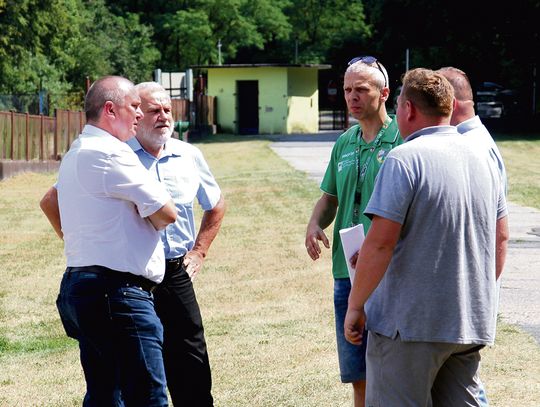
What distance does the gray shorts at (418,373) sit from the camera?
4215mm

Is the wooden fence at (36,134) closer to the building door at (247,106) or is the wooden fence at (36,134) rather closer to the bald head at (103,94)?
the bald head at (103,94)

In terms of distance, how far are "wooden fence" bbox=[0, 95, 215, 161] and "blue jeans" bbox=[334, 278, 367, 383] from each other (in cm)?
2047

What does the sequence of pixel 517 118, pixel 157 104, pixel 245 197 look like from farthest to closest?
pixel 517 118, pixel 245 197, pixel 157 104

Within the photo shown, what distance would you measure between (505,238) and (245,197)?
16722 millimetres

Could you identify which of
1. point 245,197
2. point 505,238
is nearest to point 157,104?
point 505,238

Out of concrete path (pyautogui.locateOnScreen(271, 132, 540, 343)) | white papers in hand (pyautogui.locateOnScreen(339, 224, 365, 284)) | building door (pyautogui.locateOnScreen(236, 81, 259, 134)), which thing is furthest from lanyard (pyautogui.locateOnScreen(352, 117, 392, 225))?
building door (pyautogui.locateOnScreen(236, 81, 259, 134))

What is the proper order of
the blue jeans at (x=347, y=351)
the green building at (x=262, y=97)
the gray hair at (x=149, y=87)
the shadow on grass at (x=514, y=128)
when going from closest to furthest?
the blue jeans at (x=347, y=351), the gray hair at (x=149, y=87), the shadow on grass at (x=514, y=128), the green building at (x=262, y=97)

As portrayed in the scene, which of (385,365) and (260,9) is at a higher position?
(260,9)

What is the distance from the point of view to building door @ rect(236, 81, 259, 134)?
179ft

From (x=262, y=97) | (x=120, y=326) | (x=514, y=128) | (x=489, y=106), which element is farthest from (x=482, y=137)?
(x=489, y=106)

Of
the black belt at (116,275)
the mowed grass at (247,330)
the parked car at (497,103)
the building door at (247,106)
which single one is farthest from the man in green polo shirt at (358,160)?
the parked car at (497,103)

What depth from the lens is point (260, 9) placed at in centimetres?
7638

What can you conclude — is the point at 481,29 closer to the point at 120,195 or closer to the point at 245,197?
the point at 245,197

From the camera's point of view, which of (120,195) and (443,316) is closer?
(443,316)
